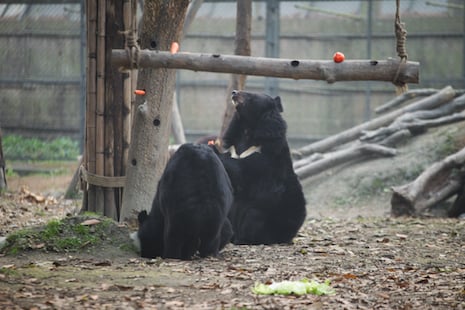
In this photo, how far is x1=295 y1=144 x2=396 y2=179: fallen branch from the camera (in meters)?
12.2

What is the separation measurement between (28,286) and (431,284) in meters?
2.91

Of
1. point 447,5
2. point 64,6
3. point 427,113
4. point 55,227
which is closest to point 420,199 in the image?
point 427,113

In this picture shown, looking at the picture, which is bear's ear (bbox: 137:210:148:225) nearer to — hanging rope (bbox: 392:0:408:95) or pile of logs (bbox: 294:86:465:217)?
hanging rope (bbox: 392:0:408:95)

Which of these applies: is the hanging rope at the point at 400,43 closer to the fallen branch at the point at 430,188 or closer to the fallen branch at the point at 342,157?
the fallen branch at the point at 430,188

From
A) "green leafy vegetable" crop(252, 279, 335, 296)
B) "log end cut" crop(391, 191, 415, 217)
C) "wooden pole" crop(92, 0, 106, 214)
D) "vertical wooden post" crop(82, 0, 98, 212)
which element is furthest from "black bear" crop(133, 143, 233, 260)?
"log end cut" crop(391, 191, 415, 217)

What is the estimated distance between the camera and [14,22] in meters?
14.6

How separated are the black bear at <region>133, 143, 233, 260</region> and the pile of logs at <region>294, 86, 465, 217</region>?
171 inches

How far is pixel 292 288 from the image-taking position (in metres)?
4.98

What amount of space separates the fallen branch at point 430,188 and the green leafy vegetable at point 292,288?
523 centimetres

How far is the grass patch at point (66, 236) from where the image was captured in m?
6.37

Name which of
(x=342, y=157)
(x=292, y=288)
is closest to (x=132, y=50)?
(x=292, y=288)

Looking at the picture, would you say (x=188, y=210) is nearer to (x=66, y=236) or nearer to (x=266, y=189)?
(x=66, y=236)

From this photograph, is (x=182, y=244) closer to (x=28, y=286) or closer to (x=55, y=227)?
(x=55, y=227)

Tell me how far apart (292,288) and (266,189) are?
2974mm
